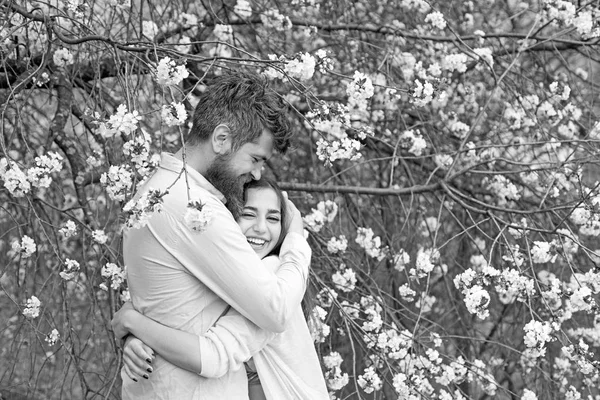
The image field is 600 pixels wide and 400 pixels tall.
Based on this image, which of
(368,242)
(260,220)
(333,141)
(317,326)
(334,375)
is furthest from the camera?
(368,242)

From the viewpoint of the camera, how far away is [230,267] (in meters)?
2.27

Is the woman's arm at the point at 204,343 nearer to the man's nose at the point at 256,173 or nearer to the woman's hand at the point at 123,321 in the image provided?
the woman's hand at the point at 123,321

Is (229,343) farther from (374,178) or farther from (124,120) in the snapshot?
(374,178)

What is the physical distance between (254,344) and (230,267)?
0.77 feet

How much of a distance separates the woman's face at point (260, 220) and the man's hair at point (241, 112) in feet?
0.55

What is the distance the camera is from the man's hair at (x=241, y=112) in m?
2.43

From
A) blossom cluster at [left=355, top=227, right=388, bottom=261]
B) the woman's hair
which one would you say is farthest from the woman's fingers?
blossom cluster at [left=355, top=227, right=388, bottom=261]

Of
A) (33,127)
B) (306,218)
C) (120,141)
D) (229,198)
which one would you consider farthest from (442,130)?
(229,198)

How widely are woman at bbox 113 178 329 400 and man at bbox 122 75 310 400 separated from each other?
40mm

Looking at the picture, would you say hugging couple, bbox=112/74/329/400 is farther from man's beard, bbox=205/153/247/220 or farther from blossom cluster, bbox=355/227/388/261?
blossom cluster, bbox=355/227/388/261

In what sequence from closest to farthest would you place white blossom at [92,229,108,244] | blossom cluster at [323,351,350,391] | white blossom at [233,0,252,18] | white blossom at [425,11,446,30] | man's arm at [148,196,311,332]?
man's arm at [148,196,311,332]
white blossom at [92,229,108,244]
blossom cluster at [323,351,350,391]
white blossom at [425,11,446,30]
white blossom at [233,0,252,18]

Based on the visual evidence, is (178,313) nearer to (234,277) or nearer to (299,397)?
(234,277)

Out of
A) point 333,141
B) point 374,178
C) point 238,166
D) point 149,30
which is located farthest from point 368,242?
point 238,166

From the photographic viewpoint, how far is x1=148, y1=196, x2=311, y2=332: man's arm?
2268 mm
